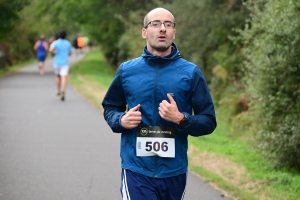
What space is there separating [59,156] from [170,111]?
656cm

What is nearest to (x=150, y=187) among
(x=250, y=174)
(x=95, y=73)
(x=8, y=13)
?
(x=250, y=174)

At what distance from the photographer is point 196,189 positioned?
8.59m

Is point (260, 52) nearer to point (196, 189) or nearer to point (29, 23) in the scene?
point (196, 189)

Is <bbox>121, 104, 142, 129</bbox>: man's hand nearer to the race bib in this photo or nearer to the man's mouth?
the race bib

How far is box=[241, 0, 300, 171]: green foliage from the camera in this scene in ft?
31.0

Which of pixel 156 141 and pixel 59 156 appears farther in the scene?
pixel 59 156

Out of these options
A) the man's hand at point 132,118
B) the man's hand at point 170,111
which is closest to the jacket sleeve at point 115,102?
the man's hand at point 132,118

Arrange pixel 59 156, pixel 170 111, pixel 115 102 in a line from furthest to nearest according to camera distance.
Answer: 1. pixel 59 156
2. pixel 115 102
3. pixel 170 111

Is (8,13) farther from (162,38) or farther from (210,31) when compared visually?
(162,38)

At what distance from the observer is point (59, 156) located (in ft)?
35.0

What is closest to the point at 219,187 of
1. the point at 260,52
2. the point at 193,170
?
the point at 193,170

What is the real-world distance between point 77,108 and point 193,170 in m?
7.95

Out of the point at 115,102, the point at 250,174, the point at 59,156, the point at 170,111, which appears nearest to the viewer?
the point at 170,111

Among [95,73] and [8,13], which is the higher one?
[8,13]
